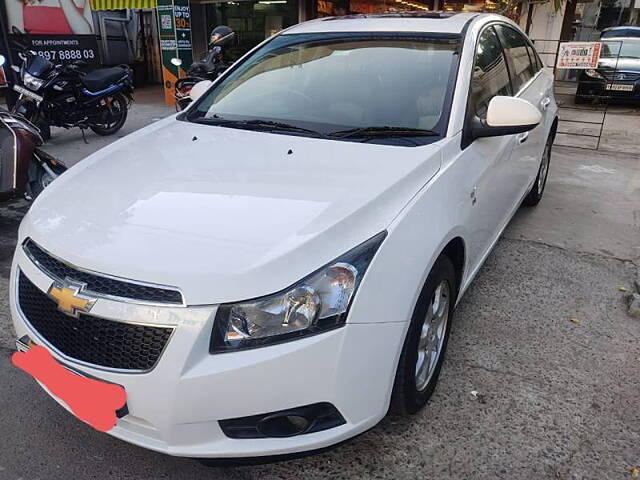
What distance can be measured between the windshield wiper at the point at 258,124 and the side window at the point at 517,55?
171 cm

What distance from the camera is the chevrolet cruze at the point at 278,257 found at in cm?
165

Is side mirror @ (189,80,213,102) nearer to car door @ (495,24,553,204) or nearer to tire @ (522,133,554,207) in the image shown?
car door @ (495,24,553,204)

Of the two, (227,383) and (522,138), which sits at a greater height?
(522,138)

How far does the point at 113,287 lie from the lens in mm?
1701

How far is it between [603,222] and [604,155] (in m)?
3.03

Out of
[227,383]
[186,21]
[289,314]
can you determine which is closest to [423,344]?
[289,314]

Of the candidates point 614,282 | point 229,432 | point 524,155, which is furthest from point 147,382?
point 614,282

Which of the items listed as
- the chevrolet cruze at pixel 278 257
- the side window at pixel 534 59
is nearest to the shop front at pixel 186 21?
the side window at pixel 534 59

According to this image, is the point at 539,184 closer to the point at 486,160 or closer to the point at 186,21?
the point at 486,160

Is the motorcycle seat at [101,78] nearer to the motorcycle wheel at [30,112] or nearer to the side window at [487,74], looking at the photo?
the motorcycle wheel at [30,112]

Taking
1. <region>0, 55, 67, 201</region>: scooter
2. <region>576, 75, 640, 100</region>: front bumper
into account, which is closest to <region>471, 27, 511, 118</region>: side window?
<region>0, 55, 67, 201</region>: scooter

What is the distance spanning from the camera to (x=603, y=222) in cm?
479

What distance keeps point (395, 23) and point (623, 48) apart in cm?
1095

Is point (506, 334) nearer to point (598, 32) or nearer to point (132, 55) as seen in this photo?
point (132, 55)
